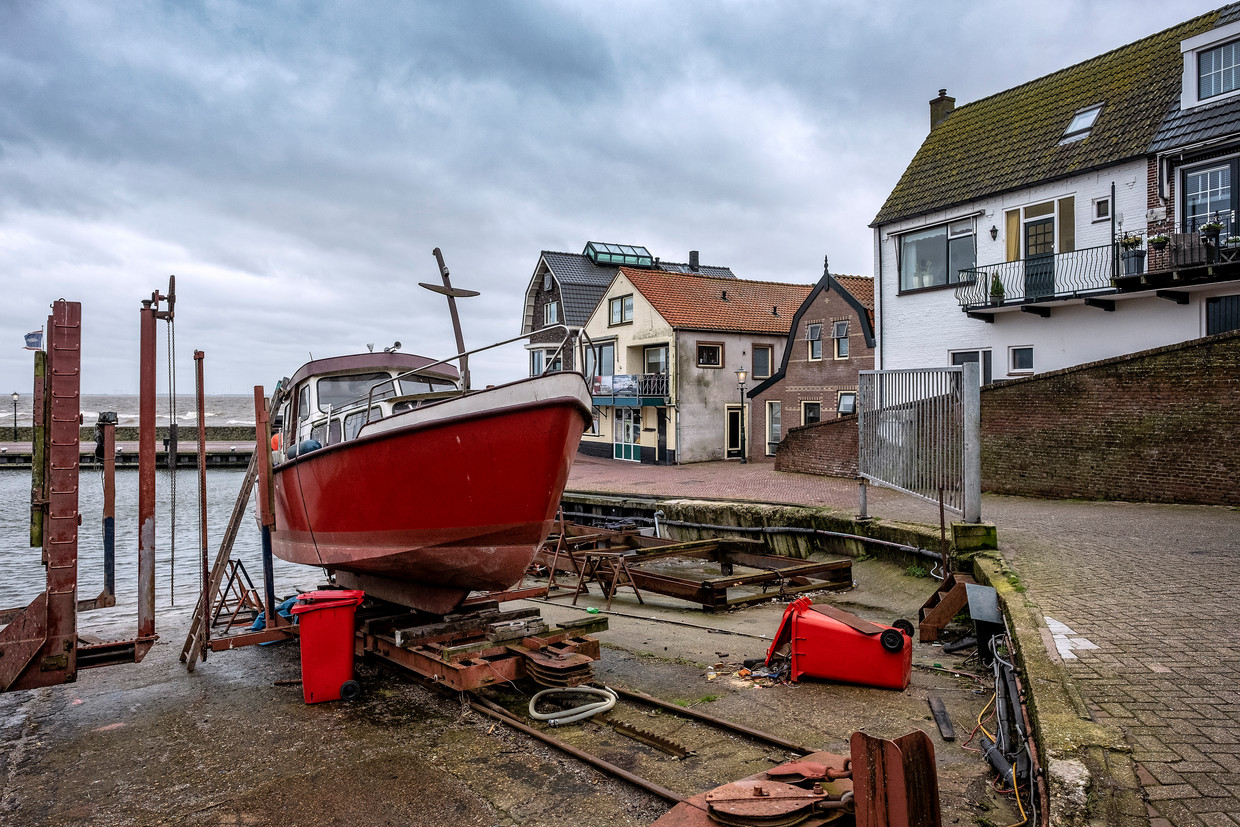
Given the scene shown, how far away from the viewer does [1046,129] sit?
18.4 meters

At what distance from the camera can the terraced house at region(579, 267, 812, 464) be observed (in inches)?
1183

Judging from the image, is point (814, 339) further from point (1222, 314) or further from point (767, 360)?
point (1222, 314)

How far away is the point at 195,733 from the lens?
6.24 metres

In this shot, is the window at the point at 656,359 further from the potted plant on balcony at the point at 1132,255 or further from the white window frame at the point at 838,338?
the potted plant on balcony at the point at 1132,255

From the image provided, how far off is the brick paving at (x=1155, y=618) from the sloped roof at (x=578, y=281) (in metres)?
25.4

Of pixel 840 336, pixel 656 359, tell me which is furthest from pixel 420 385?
pixel 656 359

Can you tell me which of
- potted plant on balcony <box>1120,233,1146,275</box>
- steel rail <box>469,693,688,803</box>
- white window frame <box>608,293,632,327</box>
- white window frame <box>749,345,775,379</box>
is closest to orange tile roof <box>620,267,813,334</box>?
white window frame <box>749,345,775,379</box>

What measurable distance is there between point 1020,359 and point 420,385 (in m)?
13.6

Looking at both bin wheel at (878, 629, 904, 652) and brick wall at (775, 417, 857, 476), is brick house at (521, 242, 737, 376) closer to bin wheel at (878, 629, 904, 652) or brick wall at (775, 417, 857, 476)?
brick wall at (775, 417, 857, 476)

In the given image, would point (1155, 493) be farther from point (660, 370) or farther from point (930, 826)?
point (660, 370)

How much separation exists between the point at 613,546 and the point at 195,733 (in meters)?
7.89

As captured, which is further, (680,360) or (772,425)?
(680,360)

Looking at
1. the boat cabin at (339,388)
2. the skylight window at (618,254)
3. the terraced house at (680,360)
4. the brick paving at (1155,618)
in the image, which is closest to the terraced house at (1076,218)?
the brick paving at (1155,618)

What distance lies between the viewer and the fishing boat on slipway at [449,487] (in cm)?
658
